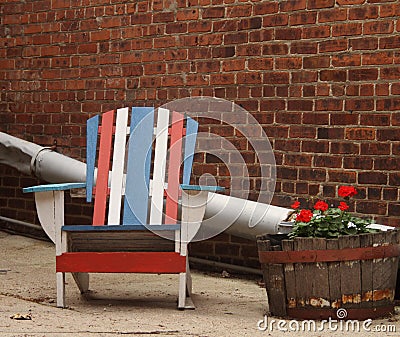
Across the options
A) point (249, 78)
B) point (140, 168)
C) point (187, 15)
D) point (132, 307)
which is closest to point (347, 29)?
point (249, 78)

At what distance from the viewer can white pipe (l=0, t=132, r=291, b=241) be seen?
191 inches

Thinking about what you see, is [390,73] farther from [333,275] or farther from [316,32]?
[333,275]

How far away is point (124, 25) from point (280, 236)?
7.42 ft

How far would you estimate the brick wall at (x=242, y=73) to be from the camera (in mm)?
4652

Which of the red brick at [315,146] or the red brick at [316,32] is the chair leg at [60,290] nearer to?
the red brick at [315,146]

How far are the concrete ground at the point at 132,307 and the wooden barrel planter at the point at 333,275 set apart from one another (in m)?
0.09

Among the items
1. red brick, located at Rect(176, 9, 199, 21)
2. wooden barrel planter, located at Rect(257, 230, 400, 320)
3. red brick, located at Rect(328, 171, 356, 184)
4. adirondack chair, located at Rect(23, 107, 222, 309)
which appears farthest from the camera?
red brick, located at Rect(176, 9, 199, 21)

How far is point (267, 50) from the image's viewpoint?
5.09m

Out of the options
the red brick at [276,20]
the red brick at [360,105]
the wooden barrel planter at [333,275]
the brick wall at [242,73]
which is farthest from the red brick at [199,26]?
the wooden barrel planter at [333,275]

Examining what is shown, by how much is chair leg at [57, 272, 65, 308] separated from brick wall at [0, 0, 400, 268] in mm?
1407

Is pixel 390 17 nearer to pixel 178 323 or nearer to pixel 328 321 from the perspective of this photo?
pixel 328 321

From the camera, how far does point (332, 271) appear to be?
12.6ft

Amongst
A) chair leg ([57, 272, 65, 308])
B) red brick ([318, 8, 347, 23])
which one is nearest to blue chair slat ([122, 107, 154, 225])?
chair leg ([57, 272, 65, 308])

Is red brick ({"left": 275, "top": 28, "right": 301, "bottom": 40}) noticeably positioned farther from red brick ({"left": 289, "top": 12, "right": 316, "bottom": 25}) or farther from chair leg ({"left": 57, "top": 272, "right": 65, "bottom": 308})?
chair leg ({"left": 57, "top": 272, "right": 65, "bottom": 308})
